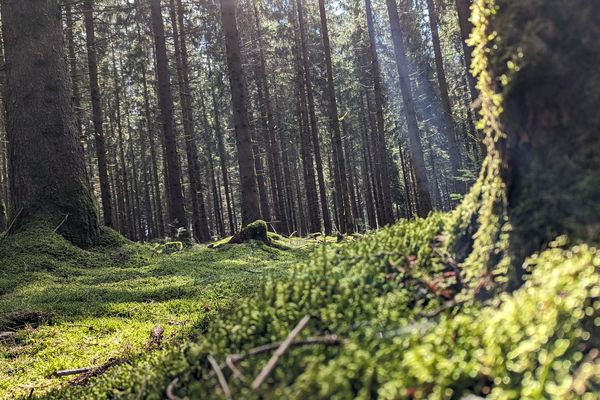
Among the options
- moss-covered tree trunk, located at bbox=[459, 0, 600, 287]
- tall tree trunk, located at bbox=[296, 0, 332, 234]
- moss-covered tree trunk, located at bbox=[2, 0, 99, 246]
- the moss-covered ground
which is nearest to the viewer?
the moss-covered ground

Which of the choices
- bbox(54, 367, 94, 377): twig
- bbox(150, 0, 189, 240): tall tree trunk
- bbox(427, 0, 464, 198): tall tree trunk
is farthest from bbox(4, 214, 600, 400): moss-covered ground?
bbox(427, 0, 464, 198): tall tree trunk

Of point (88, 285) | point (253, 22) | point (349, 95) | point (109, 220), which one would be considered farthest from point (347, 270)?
point (349, 95)

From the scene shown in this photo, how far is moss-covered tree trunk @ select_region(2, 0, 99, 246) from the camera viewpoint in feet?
25.7

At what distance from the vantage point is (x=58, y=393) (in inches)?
113

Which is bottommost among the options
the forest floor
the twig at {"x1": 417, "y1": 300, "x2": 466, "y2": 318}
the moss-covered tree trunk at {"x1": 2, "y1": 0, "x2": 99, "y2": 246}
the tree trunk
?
the forest floor

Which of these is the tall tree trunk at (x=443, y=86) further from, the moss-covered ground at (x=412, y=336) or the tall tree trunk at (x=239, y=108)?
the moss-covered ground at (x=412, y=336)

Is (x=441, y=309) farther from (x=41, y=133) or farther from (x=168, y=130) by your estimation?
(x=168, y=130)

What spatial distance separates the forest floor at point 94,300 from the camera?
371 centimetres

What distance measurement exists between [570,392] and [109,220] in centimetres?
1767

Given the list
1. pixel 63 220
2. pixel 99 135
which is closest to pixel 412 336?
pixel 63 220

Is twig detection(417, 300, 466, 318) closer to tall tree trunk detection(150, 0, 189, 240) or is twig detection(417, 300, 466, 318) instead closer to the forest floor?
the forest floor

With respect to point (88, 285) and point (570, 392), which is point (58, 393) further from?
point (88, 285)

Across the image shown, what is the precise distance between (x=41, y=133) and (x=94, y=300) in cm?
404

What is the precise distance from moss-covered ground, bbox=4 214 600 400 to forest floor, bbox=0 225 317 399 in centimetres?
176
